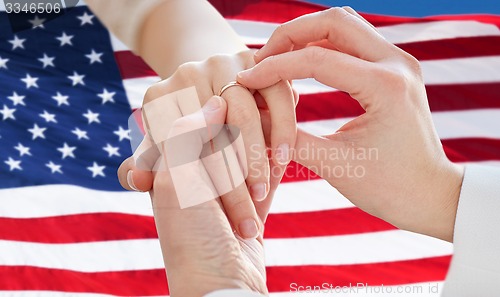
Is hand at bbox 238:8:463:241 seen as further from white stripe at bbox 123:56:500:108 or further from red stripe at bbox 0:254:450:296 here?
white stripe at bbox 123:56:500:108

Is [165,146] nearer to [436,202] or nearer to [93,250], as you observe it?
[436,202]

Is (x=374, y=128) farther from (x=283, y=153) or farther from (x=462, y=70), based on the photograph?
(x=462, y=70)

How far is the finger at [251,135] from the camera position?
1.19 metres

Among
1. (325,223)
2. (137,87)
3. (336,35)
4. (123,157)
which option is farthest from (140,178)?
(137,87)

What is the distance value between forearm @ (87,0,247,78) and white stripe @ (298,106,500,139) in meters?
0.82

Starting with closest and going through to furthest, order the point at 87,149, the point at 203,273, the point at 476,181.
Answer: the point at 203,273
the point at 476,181
the point at 87,149

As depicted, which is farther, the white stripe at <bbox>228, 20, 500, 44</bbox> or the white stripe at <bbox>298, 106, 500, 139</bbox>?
the white stripe at <bbox>228, 20, 500, 44</bbox>

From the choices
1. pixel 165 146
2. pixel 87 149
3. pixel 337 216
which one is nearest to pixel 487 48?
pixel 337 216

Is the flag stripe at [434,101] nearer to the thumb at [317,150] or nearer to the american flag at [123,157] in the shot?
the american flag at [123,157]

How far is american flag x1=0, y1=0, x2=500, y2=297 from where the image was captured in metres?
2.01

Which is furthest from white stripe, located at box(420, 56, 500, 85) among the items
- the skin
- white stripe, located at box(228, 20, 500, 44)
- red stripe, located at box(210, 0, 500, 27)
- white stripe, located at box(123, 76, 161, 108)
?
the skin

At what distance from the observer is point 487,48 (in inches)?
106

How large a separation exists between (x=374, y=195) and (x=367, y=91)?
20 centimetres

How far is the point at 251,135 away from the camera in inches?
47.2
